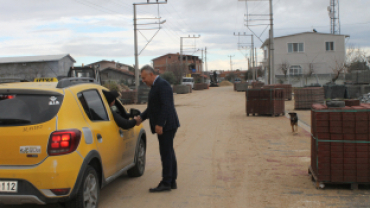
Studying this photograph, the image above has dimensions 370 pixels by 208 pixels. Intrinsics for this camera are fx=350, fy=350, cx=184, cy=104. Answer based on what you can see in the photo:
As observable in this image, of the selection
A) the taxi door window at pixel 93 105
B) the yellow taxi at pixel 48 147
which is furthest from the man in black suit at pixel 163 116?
the yellow taxi at pixel 48 147

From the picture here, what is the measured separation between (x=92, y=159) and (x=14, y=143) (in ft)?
3.09

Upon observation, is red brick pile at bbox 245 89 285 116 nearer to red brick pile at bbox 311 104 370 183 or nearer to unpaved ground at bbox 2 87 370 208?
unpaved ground at bbox 2 87 370 208

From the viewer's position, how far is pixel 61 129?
3887 millimetres

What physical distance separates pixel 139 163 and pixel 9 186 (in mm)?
2960

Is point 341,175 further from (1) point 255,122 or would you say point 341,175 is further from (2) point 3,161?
(1) point 255,122

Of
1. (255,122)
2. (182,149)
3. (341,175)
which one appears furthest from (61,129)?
(255,122)

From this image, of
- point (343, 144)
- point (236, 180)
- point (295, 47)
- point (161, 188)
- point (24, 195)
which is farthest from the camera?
point (295, 47)

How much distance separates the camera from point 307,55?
50781 mm

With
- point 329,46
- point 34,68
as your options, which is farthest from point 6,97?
point 329,46

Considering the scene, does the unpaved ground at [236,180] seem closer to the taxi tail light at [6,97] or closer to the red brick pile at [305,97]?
the taxi tail light at [6,97]

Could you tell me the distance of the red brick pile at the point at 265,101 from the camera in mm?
18031

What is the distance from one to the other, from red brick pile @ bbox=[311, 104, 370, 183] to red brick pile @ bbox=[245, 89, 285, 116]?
12.6m

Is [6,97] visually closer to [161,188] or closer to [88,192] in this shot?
[88,192]

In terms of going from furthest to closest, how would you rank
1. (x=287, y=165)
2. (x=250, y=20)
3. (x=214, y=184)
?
(x=250, y=20), (x=287, y=165), (x=214, y=184)
